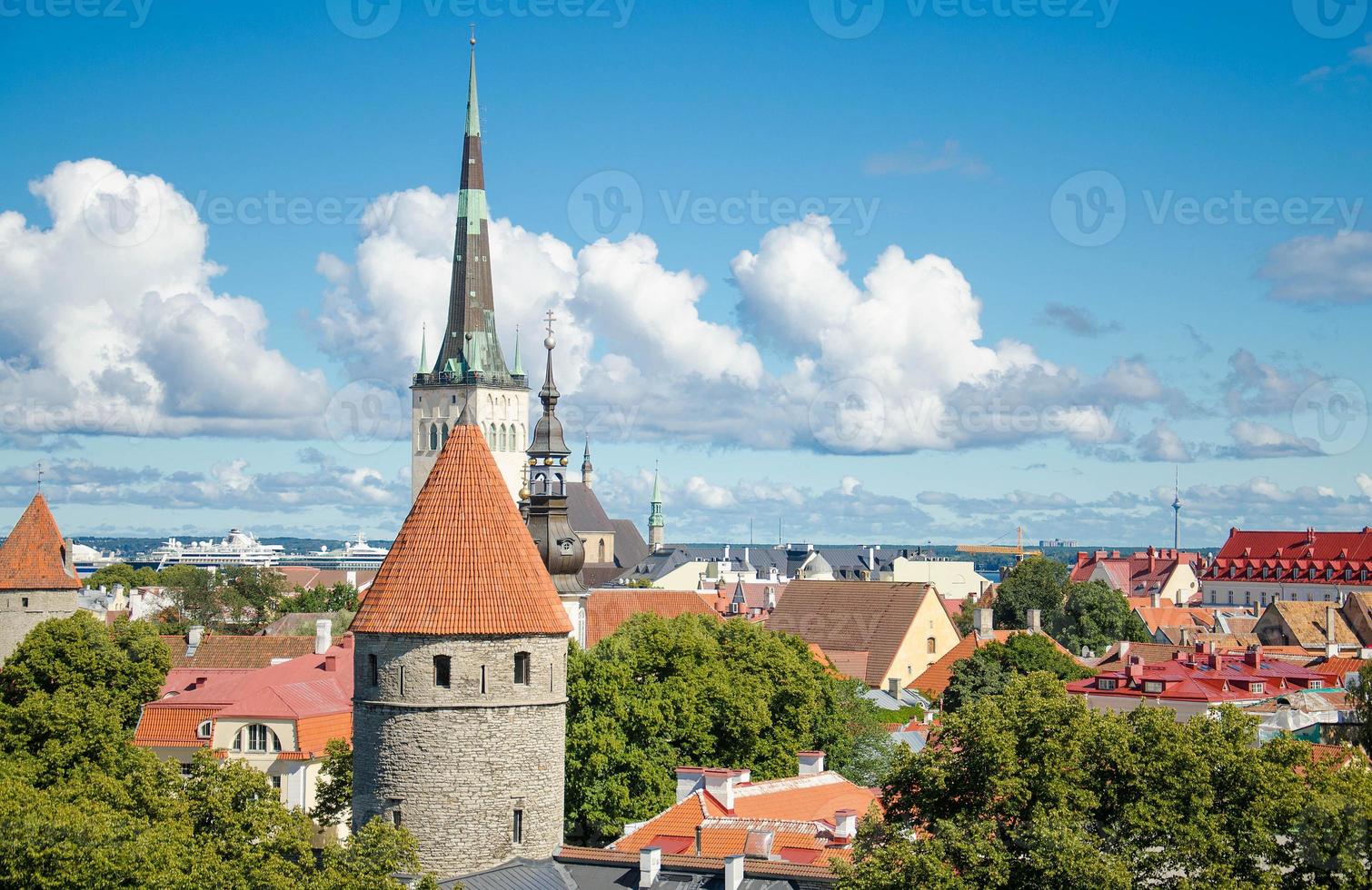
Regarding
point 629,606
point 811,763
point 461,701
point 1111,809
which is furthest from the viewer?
point 629,606

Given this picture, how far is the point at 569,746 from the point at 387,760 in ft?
43.9

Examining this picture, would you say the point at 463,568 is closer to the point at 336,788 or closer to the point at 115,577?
the point at 336,788

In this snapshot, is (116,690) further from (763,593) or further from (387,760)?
(763,593)

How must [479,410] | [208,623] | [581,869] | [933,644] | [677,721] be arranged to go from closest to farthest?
[581,869] → [677,721] → [933,644] → [208,623] → [479,410]

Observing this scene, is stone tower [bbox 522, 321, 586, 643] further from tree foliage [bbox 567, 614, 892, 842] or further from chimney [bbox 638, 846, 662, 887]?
chimney [bbox 638, 846, 662, 887]

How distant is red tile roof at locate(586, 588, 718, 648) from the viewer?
308 feet

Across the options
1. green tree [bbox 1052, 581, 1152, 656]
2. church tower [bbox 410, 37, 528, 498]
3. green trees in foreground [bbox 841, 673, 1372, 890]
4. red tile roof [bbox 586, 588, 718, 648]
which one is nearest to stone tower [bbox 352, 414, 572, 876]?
green trees in foreground [bbox 841, 673, 1372, 890]

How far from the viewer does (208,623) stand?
415 ft

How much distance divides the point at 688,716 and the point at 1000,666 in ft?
78.9

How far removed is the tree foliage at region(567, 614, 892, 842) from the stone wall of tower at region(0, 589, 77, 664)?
25.7 m

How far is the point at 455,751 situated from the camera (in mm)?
37375

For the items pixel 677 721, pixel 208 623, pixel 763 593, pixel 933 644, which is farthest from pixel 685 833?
pixel 763 593

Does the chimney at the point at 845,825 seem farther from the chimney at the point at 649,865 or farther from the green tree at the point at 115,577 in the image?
the green tree at the point at 115,577

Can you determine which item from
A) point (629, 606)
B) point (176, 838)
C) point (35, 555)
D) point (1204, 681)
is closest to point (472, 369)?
point (629, 606)
